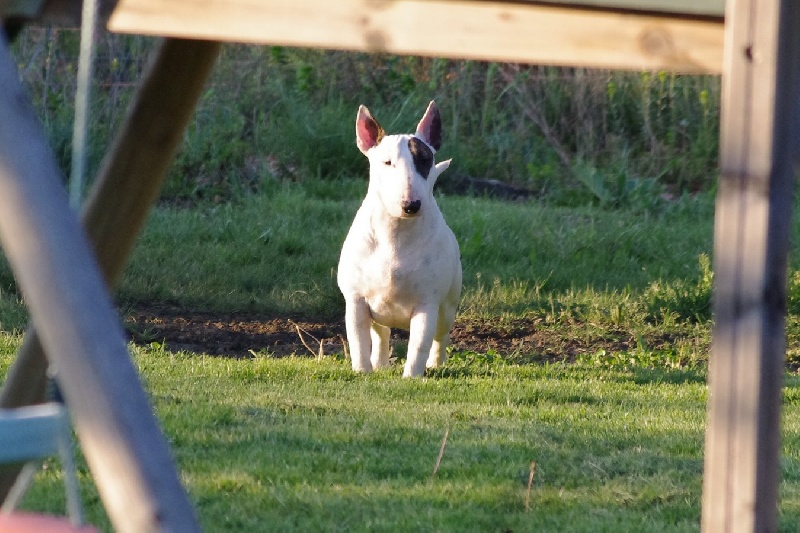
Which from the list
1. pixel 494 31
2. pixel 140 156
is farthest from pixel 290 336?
pixel 494 31

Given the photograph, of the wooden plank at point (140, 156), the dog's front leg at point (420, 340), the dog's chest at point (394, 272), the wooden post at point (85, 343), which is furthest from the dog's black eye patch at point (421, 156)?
the wooden post at point (85, 343)

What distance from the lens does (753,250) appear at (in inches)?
74.7

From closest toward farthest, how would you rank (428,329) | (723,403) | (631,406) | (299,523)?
(723,403) → (299,523) → (631,406) → (428,329)

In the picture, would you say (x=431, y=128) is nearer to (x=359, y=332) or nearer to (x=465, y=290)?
(x=359, y=332)

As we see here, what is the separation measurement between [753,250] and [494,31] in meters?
0.58

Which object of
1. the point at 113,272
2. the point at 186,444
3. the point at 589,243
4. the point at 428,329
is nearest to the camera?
the point at 113,272

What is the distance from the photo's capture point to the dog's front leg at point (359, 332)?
235 inches

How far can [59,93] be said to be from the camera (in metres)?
11.1

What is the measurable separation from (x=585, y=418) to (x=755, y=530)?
3070mm

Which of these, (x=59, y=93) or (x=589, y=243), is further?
(x=59, y=93)

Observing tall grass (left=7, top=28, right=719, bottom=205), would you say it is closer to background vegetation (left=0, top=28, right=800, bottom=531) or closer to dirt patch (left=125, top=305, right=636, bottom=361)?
background vegetation (left=0, top=28, right=800, bottom=531)

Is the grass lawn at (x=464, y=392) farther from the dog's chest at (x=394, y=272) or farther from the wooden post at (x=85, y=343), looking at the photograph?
the wooden post at (x=85, y=343)

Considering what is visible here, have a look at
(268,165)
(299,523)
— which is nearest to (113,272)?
(299,523)

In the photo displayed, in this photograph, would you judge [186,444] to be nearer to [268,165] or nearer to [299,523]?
[299,523]
